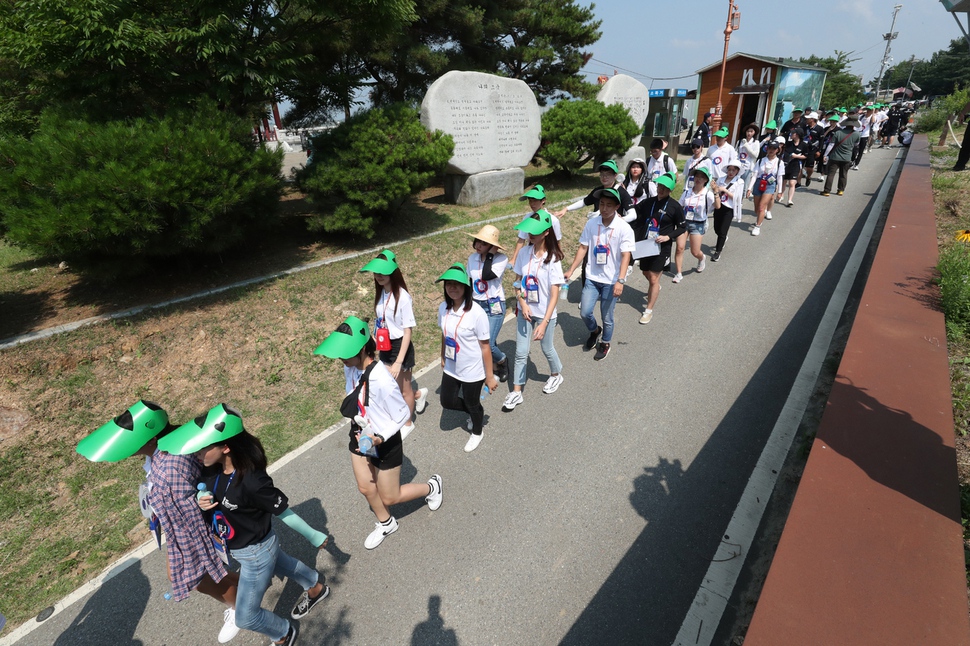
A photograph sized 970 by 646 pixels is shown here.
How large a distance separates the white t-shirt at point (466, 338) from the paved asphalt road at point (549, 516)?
786 mm

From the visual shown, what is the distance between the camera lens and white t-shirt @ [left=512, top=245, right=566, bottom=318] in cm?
446

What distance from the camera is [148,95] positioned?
21.1ft

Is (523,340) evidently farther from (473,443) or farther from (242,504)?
(242,504)

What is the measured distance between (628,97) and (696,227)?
9.98 metres

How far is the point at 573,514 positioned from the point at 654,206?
4277 millimetres

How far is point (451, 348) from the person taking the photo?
12.6 ft

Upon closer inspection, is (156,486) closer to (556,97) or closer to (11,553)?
(11,553)

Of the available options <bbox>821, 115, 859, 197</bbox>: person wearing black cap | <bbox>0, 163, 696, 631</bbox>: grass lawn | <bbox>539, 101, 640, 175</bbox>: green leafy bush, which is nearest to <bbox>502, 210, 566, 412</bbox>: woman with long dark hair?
<bbox>0, 163, 696, 631</bbox>: grass lawn

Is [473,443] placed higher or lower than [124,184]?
lower

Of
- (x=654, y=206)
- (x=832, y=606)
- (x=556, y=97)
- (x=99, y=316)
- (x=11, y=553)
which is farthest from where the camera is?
(x=556, y=97)

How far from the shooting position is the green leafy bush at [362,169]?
7617mm

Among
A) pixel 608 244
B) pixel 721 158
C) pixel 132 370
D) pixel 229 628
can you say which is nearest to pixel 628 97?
pixel 721 158

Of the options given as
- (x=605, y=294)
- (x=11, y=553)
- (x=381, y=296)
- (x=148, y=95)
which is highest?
(x=148, y=95)

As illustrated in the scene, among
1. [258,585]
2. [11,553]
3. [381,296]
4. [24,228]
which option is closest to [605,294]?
[381,296]
